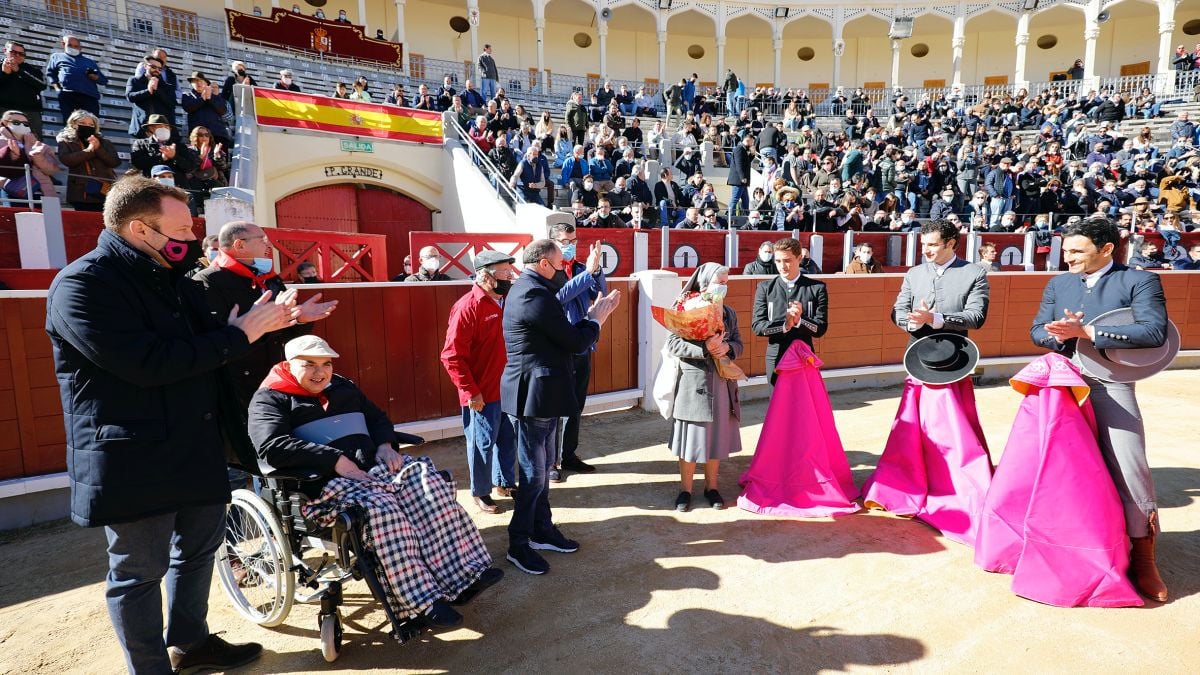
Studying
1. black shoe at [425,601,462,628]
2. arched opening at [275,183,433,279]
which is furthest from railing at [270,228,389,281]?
arched opening at [275,183,433,279]

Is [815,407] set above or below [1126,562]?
above

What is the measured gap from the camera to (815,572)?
11.4 feet

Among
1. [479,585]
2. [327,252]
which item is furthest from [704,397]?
[327,252]

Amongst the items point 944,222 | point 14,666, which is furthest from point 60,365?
point 944,222

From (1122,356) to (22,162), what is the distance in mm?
10333

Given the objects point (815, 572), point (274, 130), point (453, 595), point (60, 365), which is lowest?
point (815, 572)

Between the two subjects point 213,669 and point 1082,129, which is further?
point 1082,129

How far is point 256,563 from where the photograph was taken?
3100 mm

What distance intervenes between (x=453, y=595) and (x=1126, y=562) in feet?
10.5

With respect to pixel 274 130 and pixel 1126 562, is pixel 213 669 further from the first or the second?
pixel 274 130

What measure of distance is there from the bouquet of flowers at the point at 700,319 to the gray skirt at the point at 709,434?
17 centimetres

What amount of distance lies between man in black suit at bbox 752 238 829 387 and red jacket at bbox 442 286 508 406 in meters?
1.82

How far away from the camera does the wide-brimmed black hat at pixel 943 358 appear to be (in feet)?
12.8

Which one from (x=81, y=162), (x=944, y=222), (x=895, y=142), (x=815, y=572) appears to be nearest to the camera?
(x=815, y=572)
